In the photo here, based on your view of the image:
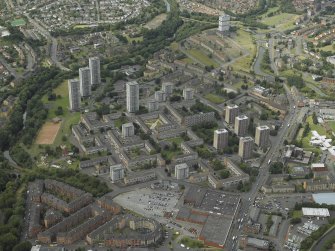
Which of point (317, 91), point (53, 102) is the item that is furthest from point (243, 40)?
point (53, 102)

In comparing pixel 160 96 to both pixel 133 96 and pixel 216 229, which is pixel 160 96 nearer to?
pixel 133 96

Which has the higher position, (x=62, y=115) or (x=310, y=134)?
(x=310, y=134)

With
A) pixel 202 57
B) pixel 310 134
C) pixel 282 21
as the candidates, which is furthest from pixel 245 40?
pixel 310 134

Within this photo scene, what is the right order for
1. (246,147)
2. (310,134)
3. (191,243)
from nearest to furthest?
(191,243)
(246,147)
(310,134)

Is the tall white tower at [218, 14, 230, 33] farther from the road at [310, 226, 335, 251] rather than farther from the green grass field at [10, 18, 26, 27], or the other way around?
the road at [310, 226, 335, 251]

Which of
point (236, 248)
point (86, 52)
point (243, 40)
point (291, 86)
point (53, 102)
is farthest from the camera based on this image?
point (243, 40)

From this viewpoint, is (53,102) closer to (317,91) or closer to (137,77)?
(137,77)

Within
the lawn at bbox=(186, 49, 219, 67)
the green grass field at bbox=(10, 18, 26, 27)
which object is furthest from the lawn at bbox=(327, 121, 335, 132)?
the green grass field at bbox=(10, 18, 26, 27)
